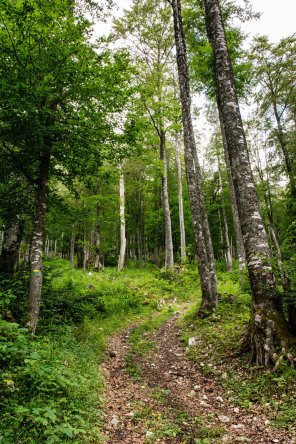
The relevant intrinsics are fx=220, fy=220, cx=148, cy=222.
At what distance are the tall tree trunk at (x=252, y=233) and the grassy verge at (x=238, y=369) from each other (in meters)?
0.34

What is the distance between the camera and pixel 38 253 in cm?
521

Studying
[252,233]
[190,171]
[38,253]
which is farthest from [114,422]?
[190,171]

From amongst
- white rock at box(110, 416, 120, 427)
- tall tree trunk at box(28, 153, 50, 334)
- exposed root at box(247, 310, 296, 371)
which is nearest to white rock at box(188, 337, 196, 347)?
exposed root at box(247, 310, 296, 371)

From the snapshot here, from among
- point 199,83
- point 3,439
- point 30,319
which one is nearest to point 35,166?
point 30,319

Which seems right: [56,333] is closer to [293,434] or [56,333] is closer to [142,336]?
[142,336]

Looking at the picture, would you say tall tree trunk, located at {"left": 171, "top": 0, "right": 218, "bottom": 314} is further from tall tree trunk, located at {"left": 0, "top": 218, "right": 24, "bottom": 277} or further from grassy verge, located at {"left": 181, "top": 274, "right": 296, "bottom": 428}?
tall tree trunk, located at {"left": 0, "top": 218, "right": 24, "bottom": 277}

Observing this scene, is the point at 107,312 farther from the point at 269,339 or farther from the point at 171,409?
the point at 269,339

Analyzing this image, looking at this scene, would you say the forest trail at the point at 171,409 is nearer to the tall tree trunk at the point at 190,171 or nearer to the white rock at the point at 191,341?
the white rock at the point at 191,341

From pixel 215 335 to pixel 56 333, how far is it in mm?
3823

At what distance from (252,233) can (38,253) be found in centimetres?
476

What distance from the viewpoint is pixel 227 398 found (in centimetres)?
352

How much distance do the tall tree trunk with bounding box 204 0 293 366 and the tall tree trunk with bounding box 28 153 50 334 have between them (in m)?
4.43

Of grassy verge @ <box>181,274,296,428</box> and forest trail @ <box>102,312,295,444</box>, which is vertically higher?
grassy verge @ <box>181,274,296,428</box>

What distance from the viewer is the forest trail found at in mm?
2725
